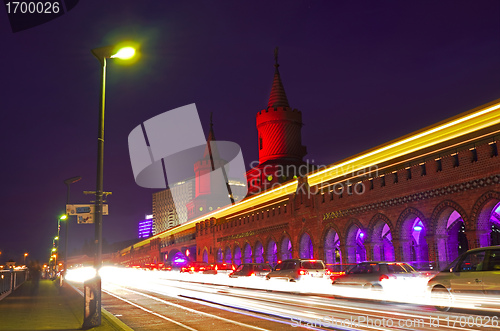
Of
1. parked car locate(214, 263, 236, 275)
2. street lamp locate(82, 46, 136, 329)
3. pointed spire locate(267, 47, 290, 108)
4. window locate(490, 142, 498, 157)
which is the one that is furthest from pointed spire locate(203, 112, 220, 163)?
street lamp locate(82, 46, 136, 329)

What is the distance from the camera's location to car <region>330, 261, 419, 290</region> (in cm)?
1695

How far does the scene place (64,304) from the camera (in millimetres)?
16188

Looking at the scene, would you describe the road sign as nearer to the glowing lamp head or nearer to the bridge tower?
the glowing lamp head

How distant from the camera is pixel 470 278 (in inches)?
475

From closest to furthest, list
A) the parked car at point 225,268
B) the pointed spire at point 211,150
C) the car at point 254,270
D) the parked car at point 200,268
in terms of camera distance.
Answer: the car at point 254,270, the parked car at point 225,268, the parked car at point 200,268, the pointed spire at point 211,150

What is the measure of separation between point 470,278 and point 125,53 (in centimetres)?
1002

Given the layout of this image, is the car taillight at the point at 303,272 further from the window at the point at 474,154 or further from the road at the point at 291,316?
the window at the point at 474,154

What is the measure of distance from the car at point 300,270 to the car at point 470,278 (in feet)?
32.3

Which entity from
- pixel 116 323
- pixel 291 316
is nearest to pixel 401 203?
pixel 291 316

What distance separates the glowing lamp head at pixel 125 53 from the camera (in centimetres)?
1188

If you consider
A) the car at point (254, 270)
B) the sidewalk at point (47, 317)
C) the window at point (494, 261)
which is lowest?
the sidewalk at point (47, 317)

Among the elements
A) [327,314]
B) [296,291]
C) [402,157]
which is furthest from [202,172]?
[327,314]

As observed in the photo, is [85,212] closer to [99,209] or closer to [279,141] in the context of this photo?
[99,209]

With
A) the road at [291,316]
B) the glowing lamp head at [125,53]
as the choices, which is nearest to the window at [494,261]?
the road at [291,316]
